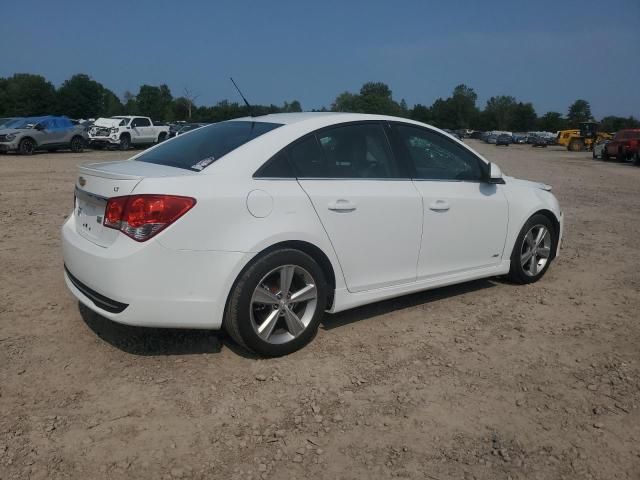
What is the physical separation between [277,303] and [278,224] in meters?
0.51

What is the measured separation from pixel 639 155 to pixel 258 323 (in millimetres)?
26519

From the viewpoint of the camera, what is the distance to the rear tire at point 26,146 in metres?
22.7

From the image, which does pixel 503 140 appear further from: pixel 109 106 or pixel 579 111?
pixel 109 106

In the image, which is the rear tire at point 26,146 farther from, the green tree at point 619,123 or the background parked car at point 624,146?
the green tree at point 619,123

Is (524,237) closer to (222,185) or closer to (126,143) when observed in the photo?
(222,185)

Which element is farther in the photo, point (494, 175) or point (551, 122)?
point (551, 122)

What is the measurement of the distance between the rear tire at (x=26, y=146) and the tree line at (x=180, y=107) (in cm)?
4658

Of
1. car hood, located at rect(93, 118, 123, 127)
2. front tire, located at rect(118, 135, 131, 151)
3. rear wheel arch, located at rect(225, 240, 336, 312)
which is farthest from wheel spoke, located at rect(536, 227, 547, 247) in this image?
car hood, located at rect(93, 118, 123, 127)

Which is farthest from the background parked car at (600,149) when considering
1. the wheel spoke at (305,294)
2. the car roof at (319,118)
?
the wheel spoke at (305,294)

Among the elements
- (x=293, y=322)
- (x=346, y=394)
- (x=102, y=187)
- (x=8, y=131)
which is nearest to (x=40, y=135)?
(x=8, y=131)

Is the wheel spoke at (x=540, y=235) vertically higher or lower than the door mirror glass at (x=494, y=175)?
lower

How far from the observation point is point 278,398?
3.10m

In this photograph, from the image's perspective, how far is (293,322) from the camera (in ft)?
11.8

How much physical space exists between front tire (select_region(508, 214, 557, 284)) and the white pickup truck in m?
24.9
